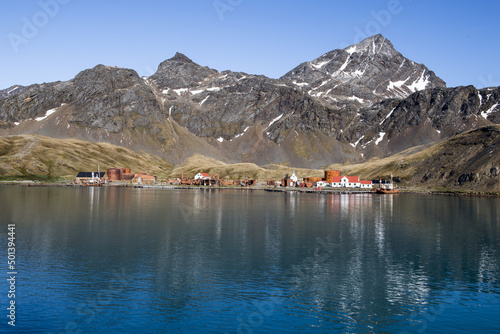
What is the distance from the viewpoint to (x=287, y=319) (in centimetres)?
2923

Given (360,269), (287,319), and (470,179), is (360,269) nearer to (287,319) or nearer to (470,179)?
(287,319)

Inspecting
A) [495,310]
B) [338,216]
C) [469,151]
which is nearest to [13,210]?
[338,216]

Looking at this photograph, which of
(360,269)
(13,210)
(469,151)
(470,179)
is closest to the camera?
(360,269)

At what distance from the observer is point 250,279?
123 ft

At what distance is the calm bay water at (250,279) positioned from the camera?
93.8 feet

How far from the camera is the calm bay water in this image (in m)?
28.6

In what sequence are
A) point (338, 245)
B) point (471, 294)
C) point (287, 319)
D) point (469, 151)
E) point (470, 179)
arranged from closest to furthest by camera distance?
point (287, 319) → point (471, 294) → point (338, 245) → point (470, 179) → point (469, 151)

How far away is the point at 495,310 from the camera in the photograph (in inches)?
1232

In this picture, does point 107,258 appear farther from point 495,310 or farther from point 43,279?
point 495,310

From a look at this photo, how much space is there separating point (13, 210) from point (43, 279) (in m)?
59.6

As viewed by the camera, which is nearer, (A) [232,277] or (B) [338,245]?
(A) [232,277]

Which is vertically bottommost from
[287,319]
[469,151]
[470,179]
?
[287,319]

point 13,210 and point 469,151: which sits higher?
point 469,151

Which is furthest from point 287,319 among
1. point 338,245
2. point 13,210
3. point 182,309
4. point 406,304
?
point 13,210
